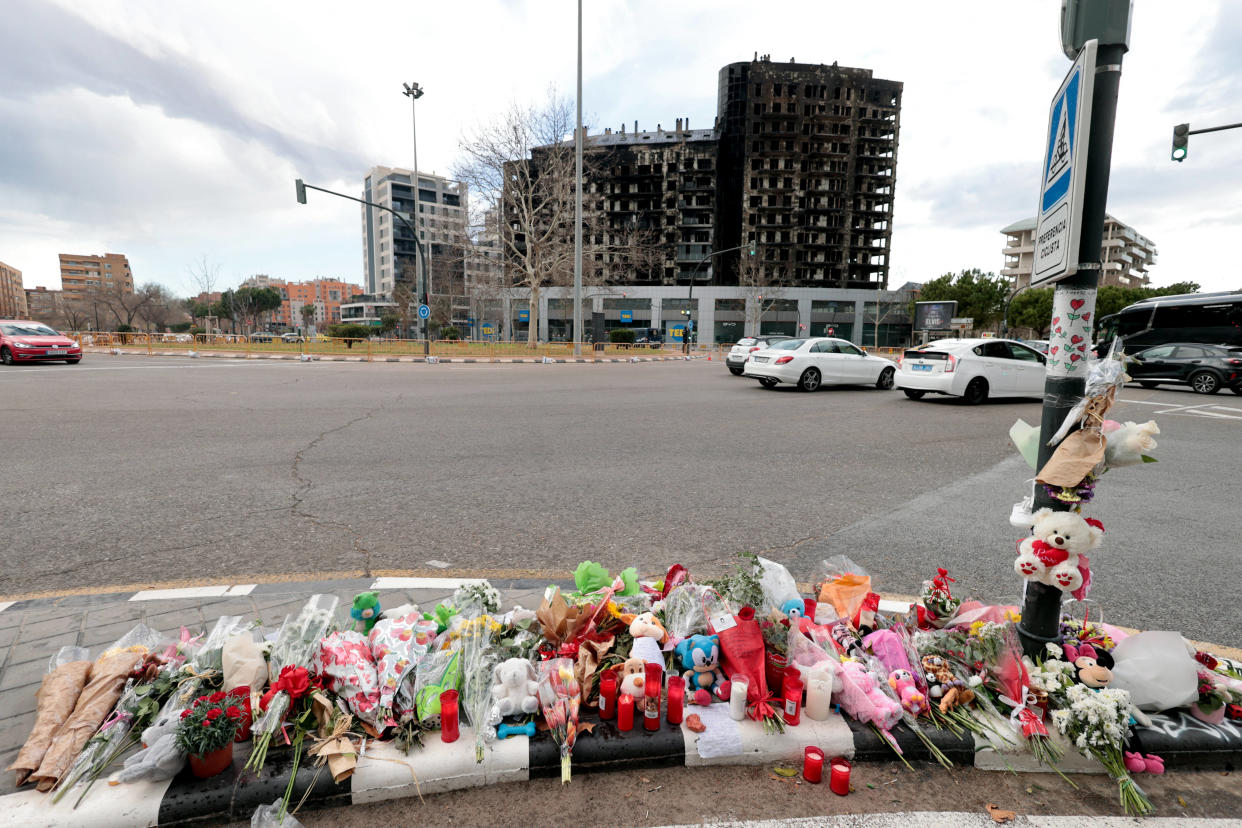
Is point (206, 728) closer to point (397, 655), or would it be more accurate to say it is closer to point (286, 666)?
point (286, 666)

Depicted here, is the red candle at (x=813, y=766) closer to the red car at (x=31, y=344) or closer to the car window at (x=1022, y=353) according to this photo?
the car window at (x=1022, y=353)

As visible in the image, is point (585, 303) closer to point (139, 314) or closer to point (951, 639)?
point (139, 314)

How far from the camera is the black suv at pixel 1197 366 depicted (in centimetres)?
1619

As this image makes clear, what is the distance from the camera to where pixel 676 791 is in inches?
79.5

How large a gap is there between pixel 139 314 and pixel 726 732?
90456 millimetres

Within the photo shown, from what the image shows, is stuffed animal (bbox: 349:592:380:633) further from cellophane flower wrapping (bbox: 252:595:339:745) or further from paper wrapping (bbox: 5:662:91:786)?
paper wrapping (bbox: 5:662:91:786)

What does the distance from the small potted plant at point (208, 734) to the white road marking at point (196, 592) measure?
1.44 metres

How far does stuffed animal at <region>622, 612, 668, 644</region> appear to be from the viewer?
8.42 feet

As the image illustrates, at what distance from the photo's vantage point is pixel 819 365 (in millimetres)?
15438

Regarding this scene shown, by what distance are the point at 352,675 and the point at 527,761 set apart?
0.74 metres

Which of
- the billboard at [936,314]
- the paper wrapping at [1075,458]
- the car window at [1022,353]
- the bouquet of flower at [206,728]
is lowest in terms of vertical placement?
the bouquet of flower at [206,728]

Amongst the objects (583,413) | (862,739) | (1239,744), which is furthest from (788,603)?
(583,413)

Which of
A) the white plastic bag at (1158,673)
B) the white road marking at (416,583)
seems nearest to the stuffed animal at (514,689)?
the white road marking at (416,583)

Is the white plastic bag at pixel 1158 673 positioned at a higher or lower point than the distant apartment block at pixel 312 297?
lower
